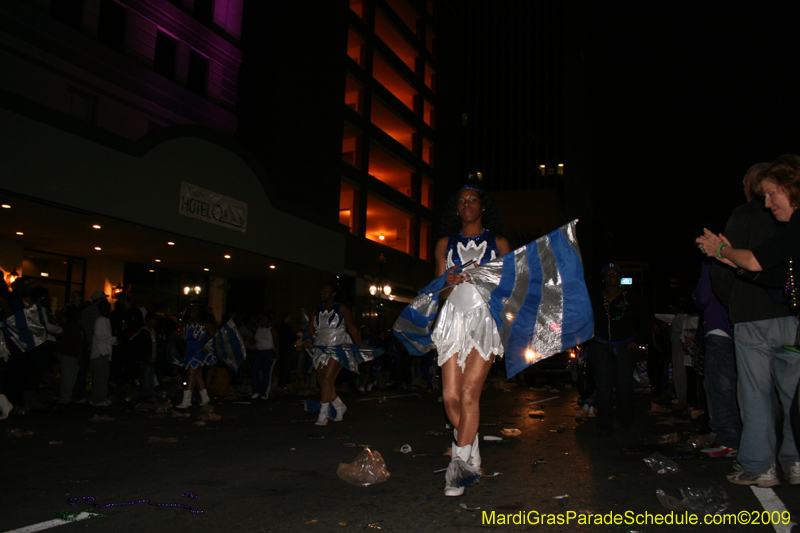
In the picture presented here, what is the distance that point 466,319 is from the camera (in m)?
4.43

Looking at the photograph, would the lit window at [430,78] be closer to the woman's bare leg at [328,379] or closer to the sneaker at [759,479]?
the woman's bare leg at [328,379]

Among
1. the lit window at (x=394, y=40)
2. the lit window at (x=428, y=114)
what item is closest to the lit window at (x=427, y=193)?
the lit window at (x=428, y=114)

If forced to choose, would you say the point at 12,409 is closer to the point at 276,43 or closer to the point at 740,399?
the point at 740,399

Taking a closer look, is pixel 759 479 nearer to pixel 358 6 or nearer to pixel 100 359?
pixel 100 359

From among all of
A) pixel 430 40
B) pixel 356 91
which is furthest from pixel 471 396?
pixel 430 40

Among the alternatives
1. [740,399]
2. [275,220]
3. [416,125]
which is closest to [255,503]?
[740,399]

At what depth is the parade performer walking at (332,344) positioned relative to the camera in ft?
25.4

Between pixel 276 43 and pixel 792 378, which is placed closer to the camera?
pixel 792 378

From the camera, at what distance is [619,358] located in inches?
274

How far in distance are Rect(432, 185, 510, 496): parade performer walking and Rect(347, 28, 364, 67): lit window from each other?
26.1 meters

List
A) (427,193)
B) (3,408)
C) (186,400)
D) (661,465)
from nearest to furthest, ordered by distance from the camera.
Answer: (661,465)
(3,408)
(186,400)
(427,193)

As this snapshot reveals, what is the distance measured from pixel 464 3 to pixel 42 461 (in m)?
93.5

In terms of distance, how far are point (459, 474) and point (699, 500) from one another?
144cm

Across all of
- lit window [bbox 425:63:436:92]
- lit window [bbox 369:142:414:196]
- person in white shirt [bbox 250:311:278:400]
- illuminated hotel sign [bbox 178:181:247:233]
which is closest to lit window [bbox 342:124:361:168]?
lit window [bbox 369:142:414:196]
